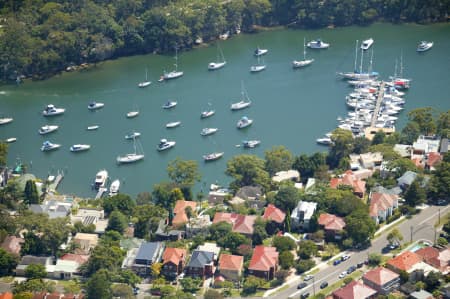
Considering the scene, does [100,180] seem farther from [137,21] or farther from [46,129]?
[137,21]

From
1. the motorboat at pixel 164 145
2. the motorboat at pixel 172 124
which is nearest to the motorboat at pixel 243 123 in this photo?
the motorboat at pixel 172 124

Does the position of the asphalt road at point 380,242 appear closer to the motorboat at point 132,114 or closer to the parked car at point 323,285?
the parked car at point 323,285

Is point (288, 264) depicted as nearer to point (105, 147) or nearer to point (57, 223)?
point (57, 223)

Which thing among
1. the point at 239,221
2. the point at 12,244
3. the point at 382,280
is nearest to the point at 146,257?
the point at 239,221

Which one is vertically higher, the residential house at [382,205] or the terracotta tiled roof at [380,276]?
the residential house at [382,205]

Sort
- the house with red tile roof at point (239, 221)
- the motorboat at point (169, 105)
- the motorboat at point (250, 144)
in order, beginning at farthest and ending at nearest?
the motorboat at point (169, 105) < the motorboat at point (250, 144) < the house with red tile roof at point (239, 221)

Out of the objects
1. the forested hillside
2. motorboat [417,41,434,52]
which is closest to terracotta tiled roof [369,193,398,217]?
motorboat [417,41,434,52]

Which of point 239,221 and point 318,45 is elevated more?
point 318,45
